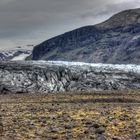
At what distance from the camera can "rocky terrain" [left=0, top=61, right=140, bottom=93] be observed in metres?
44.5

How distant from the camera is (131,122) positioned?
52.7ft

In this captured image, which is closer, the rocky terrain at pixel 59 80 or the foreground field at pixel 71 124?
the foreground field at pixel 71 124

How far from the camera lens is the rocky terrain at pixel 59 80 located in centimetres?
4445

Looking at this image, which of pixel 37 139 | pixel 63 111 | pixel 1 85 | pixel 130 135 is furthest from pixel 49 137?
pixel 1 85

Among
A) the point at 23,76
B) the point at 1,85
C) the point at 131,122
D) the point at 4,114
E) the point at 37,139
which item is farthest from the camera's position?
the point at 23,76

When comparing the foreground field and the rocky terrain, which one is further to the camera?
the rocky terrain

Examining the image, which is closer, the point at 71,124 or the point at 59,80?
the point at 71,124

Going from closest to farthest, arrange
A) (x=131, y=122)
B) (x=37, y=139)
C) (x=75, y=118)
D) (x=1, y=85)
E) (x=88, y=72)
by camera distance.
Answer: (x=37, y=139) < (x=131, y=122) < (x=75, y=118) < (x=1, y=85) < (x=88, y=72)

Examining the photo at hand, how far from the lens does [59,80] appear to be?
4759 centimetres

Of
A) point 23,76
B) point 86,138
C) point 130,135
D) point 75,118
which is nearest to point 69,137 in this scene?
point 86,138

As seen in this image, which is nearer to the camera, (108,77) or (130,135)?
(130,135)

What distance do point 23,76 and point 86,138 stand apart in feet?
111

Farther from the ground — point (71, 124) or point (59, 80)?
point (59, 80)

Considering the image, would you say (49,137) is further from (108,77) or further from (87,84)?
(108,77)
